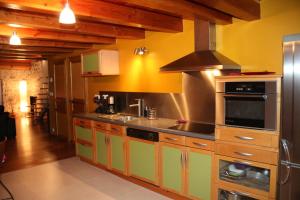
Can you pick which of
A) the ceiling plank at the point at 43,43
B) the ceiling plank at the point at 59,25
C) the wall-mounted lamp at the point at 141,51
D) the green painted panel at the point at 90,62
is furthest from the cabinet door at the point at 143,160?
the ceiling plank at the point at 43,43

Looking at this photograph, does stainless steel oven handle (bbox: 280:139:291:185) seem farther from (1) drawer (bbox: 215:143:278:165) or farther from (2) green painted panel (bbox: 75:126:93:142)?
(2) green painted panel (bbox: 75:126:93:142)

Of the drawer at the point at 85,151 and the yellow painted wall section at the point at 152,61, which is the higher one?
the yellow painted wall section at the point at 152,61

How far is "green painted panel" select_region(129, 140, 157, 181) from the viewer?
130 inches

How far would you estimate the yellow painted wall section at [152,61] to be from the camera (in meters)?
3.64

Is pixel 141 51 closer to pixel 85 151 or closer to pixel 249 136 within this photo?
pixel 85 151

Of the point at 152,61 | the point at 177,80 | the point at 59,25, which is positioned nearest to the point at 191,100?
the point at 177,80

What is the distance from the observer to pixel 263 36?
280cm

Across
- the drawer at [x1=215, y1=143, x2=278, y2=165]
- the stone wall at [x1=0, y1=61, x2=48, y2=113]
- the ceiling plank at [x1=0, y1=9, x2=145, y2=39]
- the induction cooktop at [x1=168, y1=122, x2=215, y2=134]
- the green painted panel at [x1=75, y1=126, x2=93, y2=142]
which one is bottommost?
the green painted panel at [x1=75, y1=126, x2=93, y2=142]

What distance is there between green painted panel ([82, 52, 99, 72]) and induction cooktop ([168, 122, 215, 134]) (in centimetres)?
214

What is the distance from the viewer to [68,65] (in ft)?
20.5

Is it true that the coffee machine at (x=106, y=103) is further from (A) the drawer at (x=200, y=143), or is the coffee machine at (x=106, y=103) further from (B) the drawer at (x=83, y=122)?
(A) the drawer at (x=200, y=143)

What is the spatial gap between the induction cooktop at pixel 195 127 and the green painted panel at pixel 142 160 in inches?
18.4

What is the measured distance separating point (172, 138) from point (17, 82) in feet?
33.0

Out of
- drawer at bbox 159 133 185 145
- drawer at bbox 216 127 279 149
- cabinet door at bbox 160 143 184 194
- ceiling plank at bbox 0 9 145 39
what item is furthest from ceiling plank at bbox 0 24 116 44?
drawer at bbox 216 127 279 149
